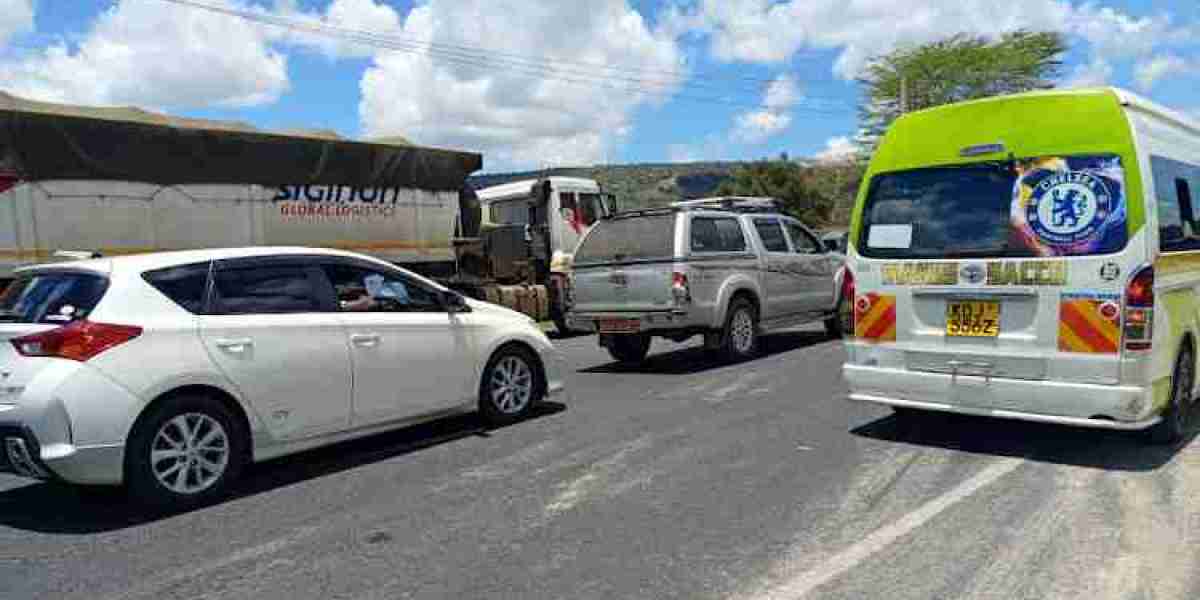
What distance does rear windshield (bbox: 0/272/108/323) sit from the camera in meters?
5.19

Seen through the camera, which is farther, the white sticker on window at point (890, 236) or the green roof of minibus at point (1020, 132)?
the white sticker on window at point (890, 236)

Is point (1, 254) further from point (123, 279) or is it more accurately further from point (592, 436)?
point (592, 436)

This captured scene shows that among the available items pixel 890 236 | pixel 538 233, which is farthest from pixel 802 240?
pixel 890 236

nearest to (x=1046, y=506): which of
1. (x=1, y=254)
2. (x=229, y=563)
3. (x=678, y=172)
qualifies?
(x=229, y=563)

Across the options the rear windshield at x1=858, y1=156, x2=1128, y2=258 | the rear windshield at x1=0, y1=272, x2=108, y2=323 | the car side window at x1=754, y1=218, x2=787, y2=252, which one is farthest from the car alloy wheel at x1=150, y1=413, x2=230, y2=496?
the car side window at x1=754, y1=218, x2=787, y2=252

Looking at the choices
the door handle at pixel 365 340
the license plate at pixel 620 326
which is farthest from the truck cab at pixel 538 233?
the door handle at pixel 365 340

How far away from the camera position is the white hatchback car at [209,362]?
16.3 feet

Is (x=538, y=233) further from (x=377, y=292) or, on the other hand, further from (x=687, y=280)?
(x=377, y=292)

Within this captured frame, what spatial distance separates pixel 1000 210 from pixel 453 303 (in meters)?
3.98

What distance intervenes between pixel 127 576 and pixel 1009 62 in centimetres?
4156

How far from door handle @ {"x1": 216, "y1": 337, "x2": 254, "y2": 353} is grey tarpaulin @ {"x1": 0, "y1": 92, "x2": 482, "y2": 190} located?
6.10 meters

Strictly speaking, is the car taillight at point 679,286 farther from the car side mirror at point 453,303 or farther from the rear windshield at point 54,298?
the rear windshield at point 54,298

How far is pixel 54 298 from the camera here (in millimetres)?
5336

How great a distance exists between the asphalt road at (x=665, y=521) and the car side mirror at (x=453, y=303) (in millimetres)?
977
